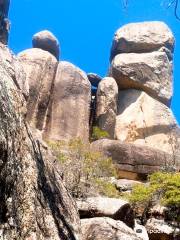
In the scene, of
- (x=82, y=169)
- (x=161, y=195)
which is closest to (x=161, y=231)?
(x=161, y=195)

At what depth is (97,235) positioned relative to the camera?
10109mm

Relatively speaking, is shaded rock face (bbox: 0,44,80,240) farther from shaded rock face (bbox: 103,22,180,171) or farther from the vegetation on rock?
shaded rock face (bbox: 103,22,180,171)

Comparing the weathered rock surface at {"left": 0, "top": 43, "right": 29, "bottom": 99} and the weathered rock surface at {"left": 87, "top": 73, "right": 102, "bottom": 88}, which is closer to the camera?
the weathered rock surface at {"left": 0, "top": 43, "right": 29, "bottom": 99}

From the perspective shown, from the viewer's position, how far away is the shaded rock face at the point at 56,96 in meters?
31.0

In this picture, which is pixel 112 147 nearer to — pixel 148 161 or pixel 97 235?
pixel 148 161

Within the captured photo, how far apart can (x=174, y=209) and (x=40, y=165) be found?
14.1 meters

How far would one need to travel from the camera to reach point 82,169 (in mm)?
19094

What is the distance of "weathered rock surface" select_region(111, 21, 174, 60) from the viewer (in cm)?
3744

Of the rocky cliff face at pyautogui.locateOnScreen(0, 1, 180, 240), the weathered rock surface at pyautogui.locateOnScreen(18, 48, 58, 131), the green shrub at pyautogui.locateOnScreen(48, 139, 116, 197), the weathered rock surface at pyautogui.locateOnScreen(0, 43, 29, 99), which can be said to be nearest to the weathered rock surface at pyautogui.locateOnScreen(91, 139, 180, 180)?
the rocky cliff face at pyautogui.locateOnScreen(0, 1, 180, 240)

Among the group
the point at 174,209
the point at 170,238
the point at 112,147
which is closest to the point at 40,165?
the point at 170,238

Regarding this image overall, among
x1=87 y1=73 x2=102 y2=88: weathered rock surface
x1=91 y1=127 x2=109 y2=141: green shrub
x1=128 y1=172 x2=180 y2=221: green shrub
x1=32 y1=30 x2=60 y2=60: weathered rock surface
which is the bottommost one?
x1=128 y1=172 x2=180 y2=221: green shrub

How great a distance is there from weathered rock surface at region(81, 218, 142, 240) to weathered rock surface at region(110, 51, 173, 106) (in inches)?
1009

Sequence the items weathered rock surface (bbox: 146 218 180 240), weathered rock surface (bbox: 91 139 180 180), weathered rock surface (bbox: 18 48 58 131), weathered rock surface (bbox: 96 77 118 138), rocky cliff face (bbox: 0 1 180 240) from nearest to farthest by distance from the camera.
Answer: weathered rock surface (bbox: 146 218 180 240) → weathered rock surface (bbox: 91 139 180 180) → rocky cliff face (bbox: 0 1 180 240) → weathered rock surface (bbox: 18 48 58 131) → weathered rock surface (bbox: 96 77 118 138)

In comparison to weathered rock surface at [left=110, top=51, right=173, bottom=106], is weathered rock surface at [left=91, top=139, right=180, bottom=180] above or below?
below
